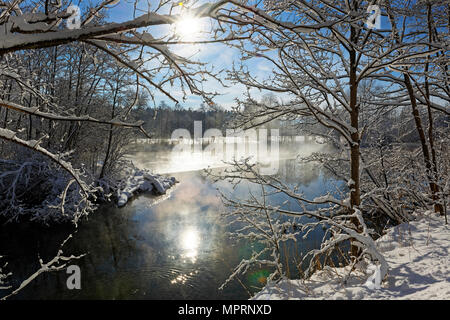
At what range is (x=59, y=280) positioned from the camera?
267 inches

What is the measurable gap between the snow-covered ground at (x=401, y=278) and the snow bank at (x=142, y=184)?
12369 mm

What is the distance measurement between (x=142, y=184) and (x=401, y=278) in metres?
15.6

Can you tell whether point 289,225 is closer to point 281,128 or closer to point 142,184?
point 281,128

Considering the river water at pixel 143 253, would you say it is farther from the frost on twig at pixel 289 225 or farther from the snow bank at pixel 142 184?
the snow bank at pixel 142 184

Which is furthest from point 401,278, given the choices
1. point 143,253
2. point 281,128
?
point 143,253

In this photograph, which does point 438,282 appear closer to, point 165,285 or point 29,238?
point 165,285

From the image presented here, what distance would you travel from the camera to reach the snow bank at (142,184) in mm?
14966

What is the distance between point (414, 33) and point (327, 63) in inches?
62.6

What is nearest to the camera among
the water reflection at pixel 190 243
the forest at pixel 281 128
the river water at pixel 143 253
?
the forest at pixel 281 128

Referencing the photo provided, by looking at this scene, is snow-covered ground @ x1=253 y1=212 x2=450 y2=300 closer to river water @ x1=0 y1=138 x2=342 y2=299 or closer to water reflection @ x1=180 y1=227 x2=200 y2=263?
river water @ x1=0 y1=138 x2=342 y2=299

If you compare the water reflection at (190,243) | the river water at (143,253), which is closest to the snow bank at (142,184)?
the river water at (143,253)

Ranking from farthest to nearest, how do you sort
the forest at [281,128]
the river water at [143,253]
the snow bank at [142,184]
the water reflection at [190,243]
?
the snow bank at [142,184]
the water reflection at [190,243]
the river water at [143,253]
the forest at [281,128]

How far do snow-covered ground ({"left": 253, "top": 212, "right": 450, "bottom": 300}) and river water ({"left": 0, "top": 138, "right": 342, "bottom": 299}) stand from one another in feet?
3.76

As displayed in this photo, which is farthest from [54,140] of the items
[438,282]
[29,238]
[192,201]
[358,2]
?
[438,282]
